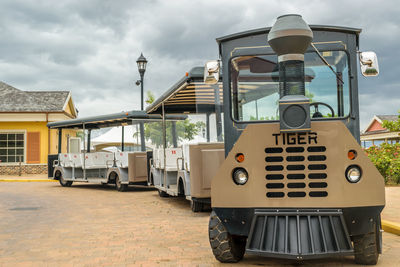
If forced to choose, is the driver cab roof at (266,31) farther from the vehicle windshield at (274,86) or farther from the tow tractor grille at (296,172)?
the tow tractor grille at (296,172)

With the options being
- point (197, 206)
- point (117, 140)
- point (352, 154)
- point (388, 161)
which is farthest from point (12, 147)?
point (352, 154)

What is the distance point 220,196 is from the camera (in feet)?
15.0

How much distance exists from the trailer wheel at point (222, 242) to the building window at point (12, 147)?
23.4 m

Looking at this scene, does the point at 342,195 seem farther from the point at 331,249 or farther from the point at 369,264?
the point at 369,264

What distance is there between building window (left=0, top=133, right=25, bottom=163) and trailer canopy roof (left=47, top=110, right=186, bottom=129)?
8390 mm

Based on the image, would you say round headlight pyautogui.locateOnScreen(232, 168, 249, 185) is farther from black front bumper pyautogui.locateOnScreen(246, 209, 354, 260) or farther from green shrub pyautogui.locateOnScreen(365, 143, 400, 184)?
green shrub pyautogui.locateOnScreen(365, 143, 400, 184)

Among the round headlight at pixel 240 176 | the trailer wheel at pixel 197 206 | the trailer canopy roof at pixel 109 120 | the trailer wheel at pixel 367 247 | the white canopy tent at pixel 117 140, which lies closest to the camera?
the round headlight at pixel 240 176

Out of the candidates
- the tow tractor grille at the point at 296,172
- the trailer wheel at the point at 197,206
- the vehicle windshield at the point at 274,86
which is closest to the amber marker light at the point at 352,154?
the tow tractor grille at the point at 296,172

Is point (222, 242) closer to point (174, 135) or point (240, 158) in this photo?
point (240, 158)

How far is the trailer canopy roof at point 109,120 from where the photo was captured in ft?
48.1

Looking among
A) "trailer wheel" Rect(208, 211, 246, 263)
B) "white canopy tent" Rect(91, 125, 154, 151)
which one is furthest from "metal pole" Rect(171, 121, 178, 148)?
"trailer wheel" Rect(208, 211, 246, 263)

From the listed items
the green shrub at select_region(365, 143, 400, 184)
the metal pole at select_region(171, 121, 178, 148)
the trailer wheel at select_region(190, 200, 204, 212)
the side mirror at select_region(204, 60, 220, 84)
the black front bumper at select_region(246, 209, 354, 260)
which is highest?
the side mirror at select_region(204, 60, 220, 84)

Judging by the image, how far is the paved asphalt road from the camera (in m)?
5.45

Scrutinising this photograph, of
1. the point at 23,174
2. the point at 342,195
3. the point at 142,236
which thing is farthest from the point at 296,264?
the point at 23,174
